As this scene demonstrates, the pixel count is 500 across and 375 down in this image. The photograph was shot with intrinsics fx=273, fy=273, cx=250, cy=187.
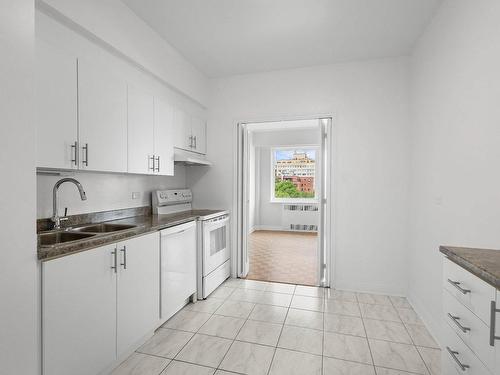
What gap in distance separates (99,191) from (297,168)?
18.5 ft

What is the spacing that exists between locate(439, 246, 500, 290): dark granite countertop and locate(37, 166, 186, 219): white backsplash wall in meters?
2.51

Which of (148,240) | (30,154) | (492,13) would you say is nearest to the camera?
(30,154)

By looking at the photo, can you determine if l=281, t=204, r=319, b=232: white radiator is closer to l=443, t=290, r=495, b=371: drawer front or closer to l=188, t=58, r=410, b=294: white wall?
l=188, t=58, r=410, b=294: white wall

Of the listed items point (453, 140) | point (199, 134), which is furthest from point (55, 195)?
point (453, 140)

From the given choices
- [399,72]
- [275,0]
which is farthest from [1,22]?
[399,72]

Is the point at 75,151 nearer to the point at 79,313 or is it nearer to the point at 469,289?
the point at 79,313

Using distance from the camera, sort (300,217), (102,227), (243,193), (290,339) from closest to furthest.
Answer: (290,339), (102,227), (243,193), (300,217)

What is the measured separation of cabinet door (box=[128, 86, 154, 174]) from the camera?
238 centimetres

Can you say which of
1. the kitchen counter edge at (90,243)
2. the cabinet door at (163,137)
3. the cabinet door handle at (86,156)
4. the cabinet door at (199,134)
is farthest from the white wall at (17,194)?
the cabinet door at (199,134)

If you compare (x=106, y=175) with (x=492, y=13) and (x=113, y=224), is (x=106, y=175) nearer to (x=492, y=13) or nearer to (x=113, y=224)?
(x=113, y=224)

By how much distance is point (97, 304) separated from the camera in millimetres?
1678

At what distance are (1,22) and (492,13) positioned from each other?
97.7 inches

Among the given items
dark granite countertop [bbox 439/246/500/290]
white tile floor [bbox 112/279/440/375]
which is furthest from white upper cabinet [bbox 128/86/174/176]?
dark granite countertop [bbox 439/246/500/290]

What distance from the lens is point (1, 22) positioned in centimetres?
116
